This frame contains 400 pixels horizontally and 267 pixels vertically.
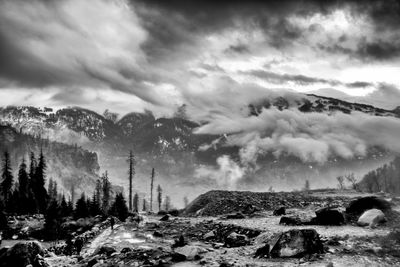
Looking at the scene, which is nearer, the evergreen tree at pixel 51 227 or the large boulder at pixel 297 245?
the large boulder at pixel 297 245

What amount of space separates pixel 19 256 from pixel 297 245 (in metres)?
18.5

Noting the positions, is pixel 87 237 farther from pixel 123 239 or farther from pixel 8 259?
pixel 8 259

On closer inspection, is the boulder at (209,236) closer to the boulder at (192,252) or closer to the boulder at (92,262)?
the boulder at (192,252)

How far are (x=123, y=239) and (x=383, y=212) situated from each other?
25538mm

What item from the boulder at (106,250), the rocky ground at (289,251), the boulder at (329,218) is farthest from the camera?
the boulder at (329,218)

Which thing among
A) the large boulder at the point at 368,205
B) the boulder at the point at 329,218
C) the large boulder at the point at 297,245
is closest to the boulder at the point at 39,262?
the large boulder at the point at 297,245

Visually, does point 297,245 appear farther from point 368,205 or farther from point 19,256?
point 19,256

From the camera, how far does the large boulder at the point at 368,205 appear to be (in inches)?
1372

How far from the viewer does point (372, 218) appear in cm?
3150

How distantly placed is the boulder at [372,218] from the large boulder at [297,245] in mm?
9095

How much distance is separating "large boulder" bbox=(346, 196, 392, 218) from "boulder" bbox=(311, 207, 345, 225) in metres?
4.04

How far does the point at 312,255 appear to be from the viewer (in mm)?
23422

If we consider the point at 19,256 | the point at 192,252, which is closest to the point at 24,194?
the point at 19,256

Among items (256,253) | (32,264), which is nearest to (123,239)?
(32,264)
